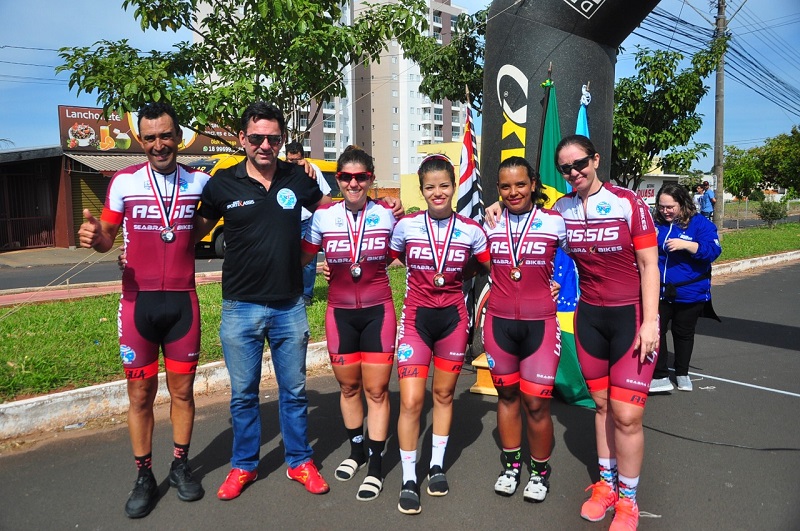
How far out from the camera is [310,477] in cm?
388

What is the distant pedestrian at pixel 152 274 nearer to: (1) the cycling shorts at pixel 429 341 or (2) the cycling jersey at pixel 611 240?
(1) the cycling shorts at pixel 429 341

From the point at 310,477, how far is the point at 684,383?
3.86m

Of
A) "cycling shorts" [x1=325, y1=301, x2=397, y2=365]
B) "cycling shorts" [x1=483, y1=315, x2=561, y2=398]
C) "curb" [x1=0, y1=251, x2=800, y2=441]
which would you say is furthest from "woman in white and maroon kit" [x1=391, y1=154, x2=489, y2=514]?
"curb" [x1=0, y1=251, x2=800, y2=441]

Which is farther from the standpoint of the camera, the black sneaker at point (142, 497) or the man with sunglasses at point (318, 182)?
the man with sunglasses at point (318, 182)

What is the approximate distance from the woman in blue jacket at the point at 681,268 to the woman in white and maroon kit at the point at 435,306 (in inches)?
114

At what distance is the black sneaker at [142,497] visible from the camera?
3535 millimetres

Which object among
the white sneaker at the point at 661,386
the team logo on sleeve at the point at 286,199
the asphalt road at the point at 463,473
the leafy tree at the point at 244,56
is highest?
the leafy tree at the point at 244,56

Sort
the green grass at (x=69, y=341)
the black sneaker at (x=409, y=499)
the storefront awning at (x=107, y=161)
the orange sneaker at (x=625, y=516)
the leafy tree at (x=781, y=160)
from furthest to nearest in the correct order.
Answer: the leafy tree at (x=781, y=160), the storefront awning at (x=107, y=161), the green grass at (x=69, y=341), the black sneaker at (x=409, y=499), the orange sneaker at (x=625, y=516)

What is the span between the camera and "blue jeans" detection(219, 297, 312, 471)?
3789mm

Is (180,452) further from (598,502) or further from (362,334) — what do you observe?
(598,502)

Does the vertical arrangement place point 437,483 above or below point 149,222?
below

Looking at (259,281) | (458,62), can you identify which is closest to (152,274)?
(259,281)


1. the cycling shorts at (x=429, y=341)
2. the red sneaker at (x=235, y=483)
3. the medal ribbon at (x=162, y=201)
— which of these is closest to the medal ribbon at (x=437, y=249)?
the cycling shorts at (x=429, y=341)

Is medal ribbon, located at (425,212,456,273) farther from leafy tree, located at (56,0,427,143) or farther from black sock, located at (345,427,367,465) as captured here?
leafy tree, located at (56,0,427,143)
